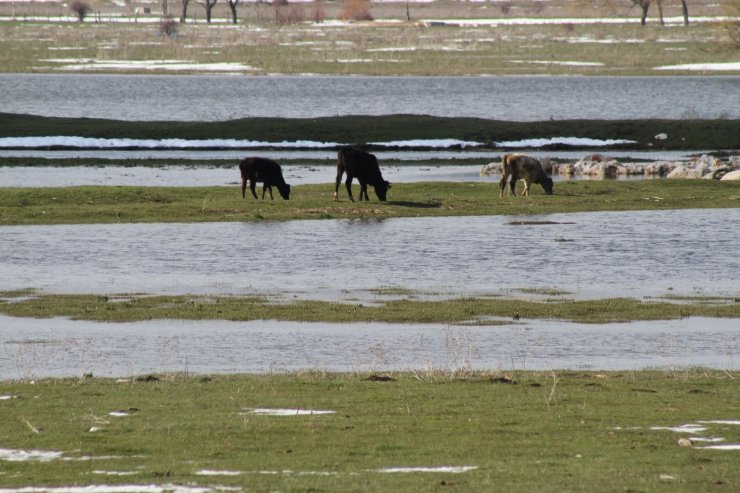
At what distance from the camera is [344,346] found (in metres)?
18.4

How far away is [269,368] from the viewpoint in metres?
16.7

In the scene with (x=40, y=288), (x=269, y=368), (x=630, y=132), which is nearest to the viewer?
(x=269, y=368)

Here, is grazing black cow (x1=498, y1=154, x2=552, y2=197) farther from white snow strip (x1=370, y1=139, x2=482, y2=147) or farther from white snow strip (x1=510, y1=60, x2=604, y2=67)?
white snow strip (x1=510, y1=60, x2=604, y2=67)

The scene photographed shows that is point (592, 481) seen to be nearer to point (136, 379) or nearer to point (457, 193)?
point (136, 379)

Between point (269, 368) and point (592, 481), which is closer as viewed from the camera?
point (592, 481)

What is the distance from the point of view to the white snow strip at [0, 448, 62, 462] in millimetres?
10648

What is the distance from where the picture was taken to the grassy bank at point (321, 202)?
3412cm

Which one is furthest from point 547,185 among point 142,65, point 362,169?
point 142,65

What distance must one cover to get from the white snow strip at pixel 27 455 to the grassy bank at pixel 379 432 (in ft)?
0.13

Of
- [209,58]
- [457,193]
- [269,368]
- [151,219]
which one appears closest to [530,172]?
[457,193]

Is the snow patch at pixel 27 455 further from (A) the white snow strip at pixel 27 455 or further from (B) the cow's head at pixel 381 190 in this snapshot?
(B) the cow's head at pixel 381 190

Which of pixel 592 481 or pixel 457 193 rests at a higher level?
pixel 592 481

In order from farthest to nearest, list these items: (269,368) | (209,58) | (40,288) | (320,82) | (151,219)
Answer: (209,58)
(320,82)
(151,219)
(40,288)
(269,368)

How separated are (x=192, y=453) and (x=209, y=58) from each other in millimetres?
123987
